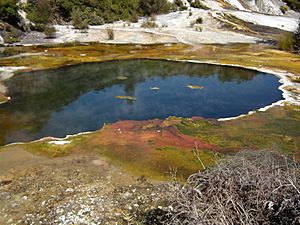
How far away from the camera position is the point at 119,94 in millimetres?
20984

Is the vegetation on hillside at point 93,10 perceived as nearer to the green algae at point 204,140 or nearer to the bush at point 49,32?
the bush at point 49,32

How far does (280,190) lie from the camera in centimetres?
557

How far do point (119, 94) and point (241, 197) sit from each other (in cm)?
1580

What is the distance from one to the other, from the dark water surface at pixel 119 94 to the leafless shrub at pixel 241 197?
1023 cm

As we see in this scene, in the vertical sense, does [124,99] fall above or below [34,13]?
below

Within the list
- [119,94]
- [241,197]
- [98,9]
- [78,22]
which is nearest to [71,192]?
[241,197]

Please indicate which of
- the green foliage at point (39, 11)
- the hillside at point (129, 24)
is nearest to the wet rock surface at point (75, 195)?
the hillside at point (129, 24)

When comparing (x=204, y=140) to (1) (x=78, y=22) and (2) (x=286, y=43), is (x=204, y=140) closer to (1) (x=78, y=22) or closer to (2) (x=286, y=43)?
(2) (x=286, y=43)

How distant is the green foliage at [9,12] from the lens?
137ft

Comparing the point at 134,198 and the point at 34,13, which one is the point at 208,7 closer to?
the point at 34,13

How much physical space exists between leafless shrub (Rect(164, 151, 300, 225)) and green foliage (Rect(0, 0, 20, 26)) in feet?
139

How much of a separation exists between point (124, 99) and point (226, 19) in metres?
37.7

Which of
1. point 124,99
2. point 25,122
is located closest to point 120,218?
point 25,122

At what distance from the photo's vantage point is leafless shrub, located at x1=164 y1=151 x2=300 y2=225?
5.28 meters
